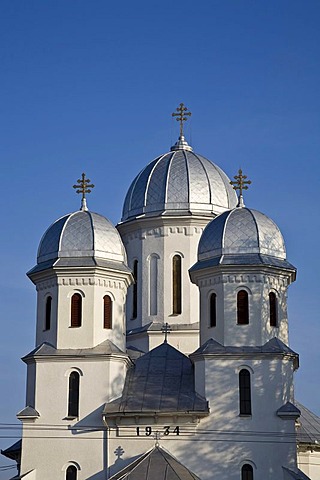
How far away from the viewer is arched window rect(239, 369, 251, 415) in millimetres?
30172

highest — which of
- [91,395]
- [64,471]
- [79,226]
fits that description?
[79,226]

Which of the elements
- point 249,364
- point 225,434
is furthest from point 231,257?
point 225,434

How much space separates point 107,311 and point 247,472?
6.88 m

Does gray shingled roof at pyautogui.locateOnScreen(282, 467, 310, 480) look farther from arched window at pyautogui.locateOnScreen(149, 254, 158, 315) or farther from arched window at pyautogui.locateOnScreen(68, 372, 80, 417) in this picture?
arched window at pyautogui.locateOnScreen(149, 254, 158, 315)

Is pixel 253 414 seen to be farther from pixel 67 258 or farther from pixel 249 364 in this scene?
pixel 67 258

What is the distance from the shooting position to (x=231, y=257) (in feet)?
104

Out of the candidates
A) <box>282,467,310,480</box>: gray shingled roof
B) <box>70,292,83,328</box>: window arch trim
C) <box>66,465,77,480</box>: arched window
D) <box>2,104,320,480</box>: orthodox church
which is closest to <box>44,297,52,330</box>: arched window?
<box>2,104,320,480</box>: orthodox church

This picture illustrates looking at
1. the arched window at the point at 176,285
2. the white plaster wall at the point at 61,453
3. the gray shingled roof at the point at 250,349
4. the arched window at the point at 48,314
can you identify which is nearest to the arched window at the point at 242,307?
the gray shingled roof at the point at 250,349

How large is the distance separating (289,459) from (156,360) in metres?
5.68

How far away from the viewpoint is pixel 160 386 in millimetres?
31422

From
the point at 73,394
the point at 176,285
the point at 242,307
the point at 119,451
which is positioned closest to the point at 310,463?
the point at 242,307

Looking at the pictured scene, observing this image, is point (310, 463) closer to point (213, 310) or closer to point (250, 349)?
point (250, 349)

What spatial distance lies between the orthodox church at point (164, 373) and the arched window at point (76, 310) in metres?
0.05

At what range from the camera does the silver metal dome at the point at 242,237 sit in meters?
32.0
